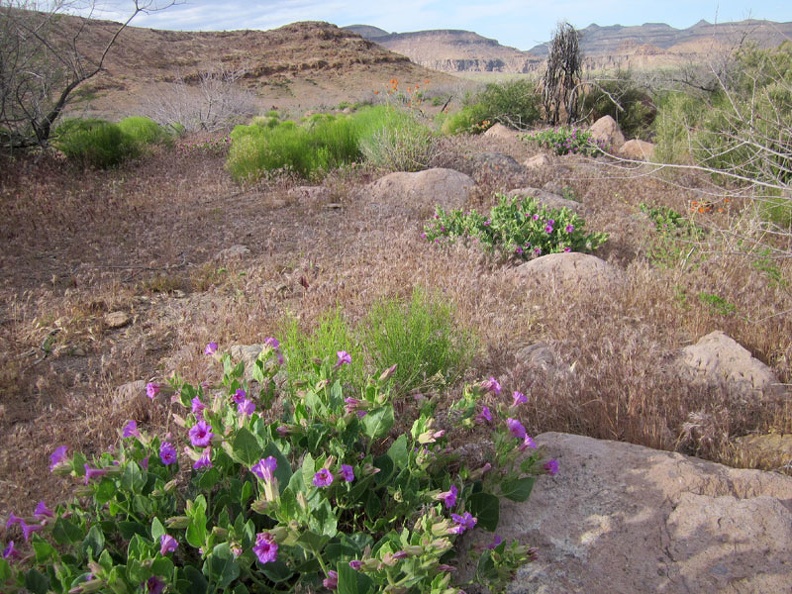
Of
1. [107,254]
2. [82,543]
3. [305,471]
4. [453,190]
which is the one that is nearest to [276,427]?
[305,471]

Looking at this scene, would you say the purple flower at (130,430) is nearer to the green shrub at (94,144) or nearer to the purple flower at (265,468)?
the purple flower at (265,468)

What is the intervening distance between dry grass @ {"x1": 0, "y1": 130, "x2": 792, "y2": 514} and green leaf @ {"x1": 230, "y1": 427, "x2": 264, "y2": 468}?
46.3 inches

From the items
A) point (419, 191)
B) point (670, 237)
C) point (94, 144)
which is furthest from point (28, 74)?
point (670, 237)

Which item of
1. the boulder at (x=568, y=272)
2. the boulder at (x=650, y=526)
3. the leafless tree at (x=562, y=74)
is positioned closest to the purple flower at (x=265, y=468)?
the boulder at (x=650, y=526)

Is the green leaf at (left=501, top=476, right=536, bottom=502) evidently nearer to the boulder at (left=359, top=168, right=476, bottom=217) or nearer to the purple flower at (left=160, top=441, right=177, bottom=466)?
the purple flower at (left=160, top=441, right=177, bottom=466)

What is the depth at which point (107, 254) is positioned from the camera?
5.06 m

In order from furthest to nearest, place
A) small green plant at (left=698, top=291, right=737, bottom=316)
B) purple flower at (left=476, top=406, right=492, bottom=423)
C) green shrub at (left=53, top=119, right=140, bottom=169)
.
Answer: green shrub at (left=53, top=119, right=140, bottom=169) → small green plant at (left=698, top=291, right=737, bottom=316) → purple flower at (left=476, top=406, right=492, bottom=423)

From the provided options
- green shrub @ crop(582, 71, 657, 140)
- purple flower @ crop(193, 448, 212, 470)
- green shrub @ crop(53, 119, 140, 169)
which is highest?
green shrub @ crop(582, 71, 657, 140)

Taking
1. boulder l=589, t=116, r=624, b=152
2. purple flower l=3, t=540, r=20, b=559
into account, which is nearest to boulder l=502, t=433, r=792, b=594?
purple flower l=3, t=540, r=20, b=559

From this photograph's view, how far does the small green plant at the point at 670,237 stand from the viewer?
4199 mm

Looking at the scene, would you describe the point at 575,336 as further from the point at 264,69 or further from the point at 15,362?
the point at 264,69

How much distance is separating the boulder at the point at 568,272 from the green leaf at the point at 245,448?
8.31ft

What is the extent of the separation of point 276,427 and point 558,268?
2835 mm

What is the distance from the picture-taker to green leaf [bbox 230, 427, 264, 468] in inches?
61.4
